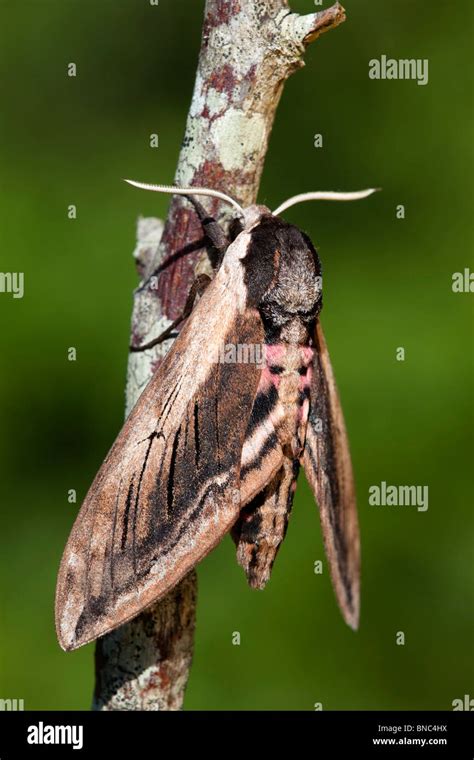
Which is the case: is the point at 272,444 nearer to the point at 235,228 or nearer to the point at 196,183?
the point at 235,228

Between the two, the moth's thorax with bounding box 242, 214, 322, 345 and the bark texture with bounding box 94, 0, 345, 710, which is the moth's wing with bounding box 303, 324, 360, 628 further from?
the bark texture with bounding box 94, 0, 345, 710

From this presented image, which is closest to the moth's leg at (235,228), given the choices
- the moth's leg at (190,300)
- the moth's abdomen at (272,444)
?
the moth's leg at (190,300)

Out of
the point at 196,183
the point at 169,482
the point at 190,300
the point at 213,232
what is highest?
the point at 196,183

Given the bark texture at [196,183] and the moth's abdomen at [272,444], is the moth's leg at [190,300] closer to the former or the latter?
the bark texture at [196,183]

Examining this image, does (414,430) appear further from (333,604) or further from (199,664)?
(199,664)

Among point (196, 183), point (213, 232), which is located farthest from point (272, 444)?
point (196, 183)

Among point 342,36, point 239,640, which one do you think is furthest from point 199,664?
point 342,36

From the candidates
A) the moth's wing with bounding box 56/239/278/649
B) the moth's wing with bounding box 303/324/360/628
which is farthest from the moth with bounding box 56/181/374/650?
the moth's wing with bounding box 303/324/360/628
